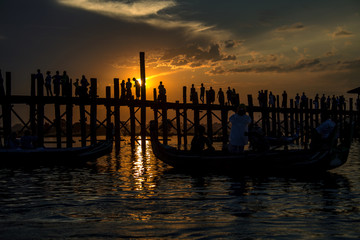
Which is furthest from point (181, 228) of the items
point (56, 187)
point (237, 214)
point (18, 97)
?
point (18, 97)

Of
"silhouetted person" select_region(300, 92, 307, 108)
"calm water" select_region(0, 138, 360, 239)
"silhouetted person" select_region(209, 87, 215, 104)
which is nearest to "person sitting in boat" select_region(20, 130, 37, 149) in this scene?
"calm water" select_region(0, 138, 360, 239)

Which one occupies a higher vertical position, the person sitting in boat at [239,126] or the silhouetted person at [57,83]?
the silhouetted person at [57,83]

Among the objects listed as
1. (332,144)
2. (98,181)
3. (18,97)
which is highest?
(18,97)

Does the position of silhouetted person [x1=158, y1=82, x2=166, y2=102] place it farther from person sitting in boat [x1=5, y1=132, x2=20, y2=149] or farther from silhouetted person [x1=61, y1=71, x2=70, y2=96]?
person sitting in boat [x1=5, y1=132, x2=20, y2=149]

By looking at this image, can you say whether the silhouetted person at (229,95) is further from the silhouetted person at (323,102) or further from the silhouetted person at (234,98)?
the silhouetted person at (323,102)

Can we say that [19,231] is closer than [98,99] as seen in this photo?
Yes

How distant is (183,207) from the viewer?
8.36 m

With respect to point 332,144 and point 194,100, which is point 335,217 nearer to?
point 332,144

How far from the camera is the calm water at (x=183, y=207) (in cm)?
632

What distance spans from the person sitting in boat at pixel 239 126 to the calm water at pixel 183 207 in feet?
3.63

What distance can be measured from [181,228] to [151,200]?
285 centimetres

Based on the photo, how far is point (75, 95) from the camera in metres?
24.5

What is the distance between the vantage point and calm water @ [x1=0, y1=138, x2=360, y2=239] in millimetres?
6320

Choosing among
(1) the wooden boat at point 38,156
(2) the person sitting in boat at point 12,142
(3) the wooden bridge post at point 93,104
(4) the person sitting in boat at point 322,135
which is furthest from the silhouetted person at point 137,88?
(4) the person sitting in boat at point 322,135
